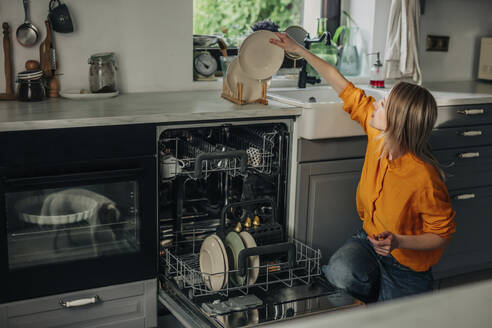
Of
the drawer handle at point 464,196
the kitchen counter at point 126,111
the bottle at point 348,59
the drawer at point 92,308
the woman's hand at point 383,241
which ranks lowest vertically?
the drawer at point 92,308

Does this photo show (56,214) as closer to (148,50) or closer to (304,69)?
(148,50)

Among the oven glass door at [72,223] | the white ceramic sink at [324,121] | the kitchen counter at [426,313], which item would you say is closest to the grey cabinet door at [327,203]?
the white ceramic sink at [324,121]

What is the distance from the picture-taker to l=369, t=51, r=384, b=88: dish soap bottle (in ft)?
10.3

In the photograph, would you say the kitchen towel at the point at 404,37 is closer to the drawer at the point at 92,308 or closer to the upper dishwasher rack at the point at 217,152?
the upper dishwasher rack at the point at 217,152

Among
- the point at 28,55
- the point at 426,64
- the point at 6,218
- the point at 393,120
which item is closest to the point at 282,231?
the point at 393,120

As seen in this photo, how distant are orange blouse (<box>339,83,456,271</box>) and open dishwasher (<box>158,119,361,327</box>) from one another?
271 millimetres

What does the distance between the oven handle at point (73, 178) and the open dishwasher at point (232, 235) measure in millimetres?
175

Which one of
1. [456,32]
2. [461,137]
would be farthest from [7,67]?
[456,32]

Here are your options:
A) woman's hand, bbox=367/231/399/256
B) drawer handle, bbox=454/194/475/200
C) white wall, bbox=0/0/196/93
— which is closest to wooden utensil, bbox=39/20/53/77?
white wall, bbox=0/0/196/93

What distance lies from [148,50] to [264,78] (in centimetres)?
57

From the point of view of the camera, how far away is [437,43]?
357cm

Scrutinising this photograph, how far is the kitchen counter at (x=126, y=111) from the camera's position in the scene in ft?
6.63

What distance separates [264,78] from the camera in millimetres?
2613

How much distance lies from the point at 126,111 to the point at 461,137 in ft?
5.29
